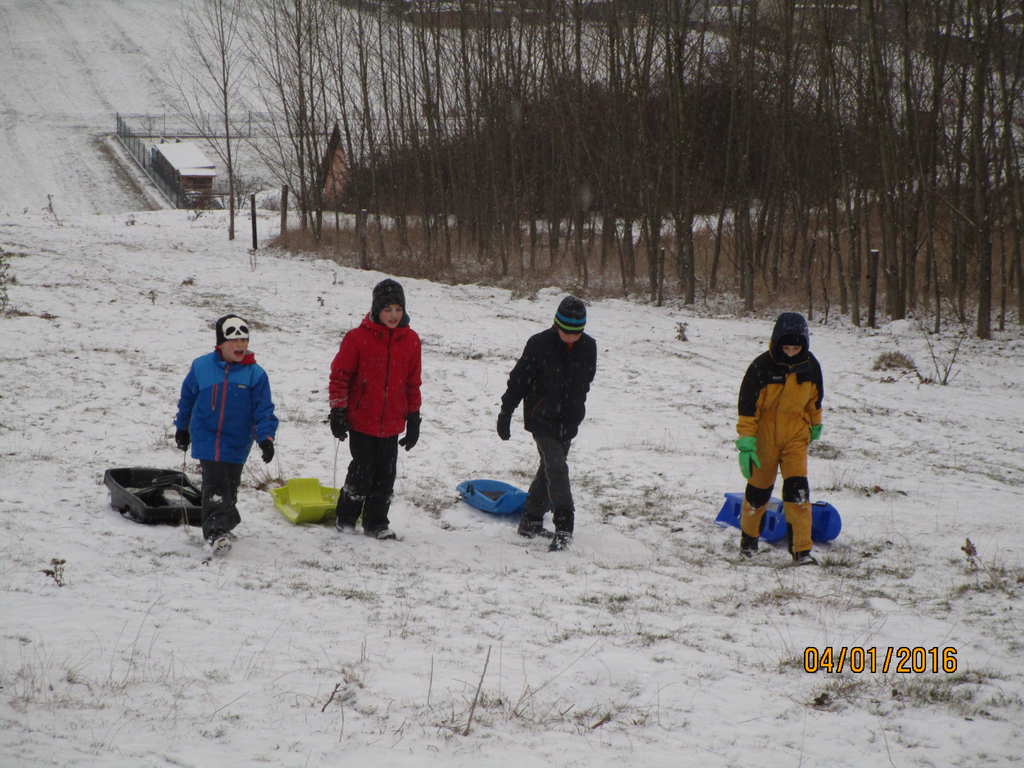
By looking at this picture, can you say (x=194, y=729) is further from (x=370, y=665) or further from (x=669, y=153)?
(x=669, y=153)

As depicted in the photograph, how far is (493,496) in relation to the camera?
298 inches

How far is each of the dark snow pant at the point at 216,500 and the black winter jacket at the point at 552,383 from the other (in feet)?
6.45

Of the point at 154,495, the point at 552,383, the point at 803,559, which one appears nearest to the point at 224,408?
the point at 154,495

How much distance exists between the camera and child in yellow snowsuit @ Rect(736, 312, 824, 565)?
5.84 metres

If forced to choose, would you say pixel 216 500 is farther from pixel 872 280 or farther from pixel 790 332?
pixel 872 280

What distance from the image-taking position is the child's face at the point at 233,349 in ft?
18.7

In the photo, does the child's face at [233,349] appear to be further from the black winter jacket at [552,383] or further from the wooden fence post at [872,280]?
the wooden fence post at [872,280]

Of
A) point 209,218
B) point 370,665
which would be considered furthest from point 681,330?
point 209,218

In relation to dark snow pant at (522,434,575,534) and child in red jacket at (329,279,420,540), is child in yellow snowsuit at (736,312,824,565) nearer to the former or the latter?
dark snow pant at (522,434,575,534)

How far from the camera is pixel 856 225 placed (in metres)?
17.5

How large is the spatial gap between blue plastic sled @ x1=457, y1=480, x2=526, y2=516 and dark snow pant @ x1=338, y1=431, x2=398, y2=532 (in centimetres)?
105
